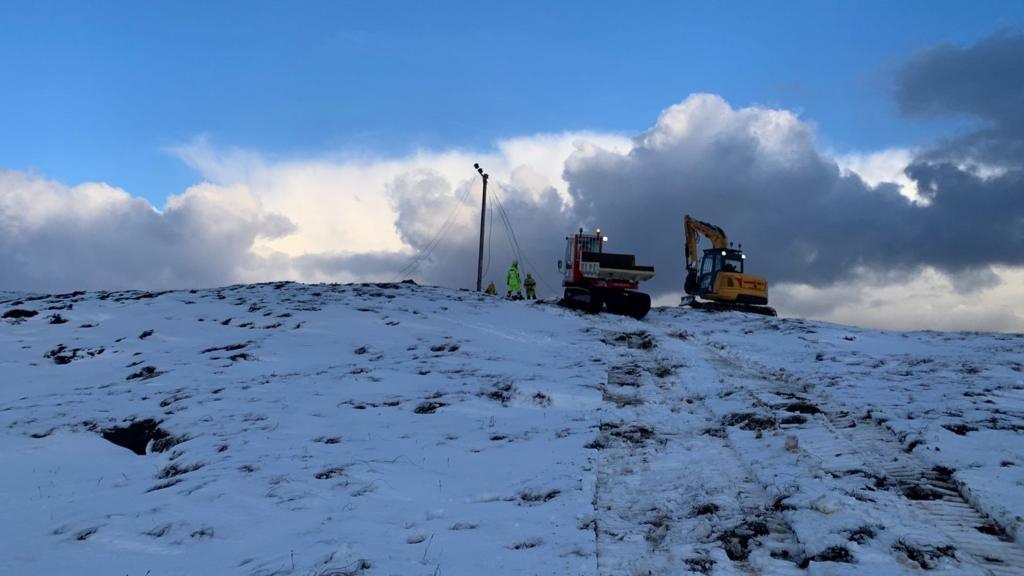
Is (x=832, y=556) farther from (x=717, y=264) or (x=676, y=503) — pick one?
(x=717, y=264)

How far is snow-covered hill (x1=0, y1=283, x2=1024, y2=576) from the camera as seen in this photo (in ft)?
16.1

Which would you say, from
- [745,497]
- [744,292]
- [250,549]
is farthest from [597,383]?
[744,292]

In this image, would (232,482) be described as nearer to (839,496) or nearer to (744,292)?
(839,496)

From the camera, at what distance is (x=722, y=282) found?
28641 mm

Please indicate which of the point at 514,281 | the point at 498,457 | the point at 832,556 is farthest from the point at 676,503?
the point at 514,281

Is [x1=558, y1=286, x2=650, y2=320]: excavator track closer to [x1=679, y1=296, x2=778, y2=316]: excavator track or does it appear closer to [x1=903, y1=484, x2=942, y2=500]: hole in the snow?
[x1=679, y1=296, x2=778, y2=316]: excavator track

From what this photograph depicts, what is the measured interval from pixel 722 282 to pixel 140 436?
82.8ft

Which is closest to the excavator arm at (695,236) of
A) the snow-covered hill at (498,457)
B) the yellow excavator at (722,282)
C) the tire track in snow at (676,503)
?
the yellow excavator at (722,282)

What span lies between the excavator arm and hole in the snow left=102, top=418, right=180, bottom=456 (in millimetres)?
26999

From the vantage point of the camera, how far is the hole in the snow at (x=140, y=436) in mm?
8203

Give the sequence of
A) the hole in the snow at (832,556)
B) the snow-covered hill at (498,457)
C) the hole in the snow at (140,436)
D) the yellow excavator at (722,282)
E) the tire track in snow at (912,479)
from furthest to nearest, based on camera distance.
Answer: the yellow excavator at (722,282) < the hole in the snow at (140,436) < the snow-covered hill at (498,457) < the tire track in snow at (912,479) < the hole in the snow at (832,556)

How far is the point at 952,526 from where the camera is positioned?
16.9 ft

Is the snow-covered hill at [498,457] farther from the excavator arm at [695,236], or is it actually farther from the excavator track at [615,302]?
the excavator arm at [695,236]

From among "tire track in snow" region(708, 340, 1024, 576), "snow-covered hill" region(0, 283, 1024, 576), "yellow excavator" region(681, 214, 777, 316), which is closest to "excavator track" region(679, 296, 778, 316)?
"yellow excavator" region(681, 214, 777, 316)
